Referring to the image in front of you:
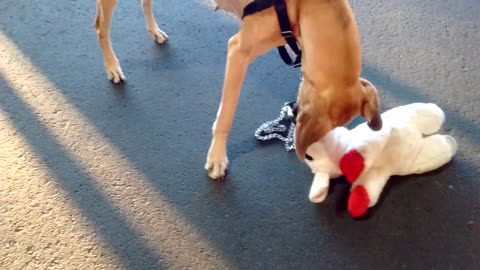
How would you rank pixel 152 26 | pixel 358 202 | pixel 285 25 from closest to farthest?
pixel 285 25
pixel 358 202
pixel 152 26

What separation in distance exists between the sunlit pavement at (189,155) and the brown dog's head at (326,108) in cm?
37

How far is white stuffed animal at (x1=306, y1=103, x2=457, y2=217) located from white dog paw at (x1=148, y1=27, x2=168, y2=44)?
87cm

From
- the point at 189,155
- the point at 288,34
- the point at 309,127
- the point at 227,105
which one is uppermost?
the point at 288,34

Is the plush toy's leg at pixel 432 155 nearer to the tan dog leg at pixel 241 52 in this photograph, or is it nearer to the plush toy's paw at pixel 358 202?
the plush toy's paw at pixel 358 202

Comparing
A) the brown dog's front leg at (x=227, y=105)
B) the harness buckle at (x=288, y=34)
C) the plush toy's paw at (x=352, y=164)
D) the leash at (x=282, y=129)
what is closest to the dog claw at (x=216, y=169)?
the brown dog's front leg at (x=227, y=105)

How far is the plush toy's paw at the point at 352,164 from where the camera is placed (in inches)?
74.4

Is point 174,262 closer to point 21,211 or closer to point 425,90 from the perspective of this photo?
point 21,211

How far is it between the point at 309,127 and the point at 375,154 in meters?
0.37

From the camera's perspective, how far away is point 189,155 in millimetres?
2096

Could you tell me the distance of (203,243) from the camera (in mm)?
1847

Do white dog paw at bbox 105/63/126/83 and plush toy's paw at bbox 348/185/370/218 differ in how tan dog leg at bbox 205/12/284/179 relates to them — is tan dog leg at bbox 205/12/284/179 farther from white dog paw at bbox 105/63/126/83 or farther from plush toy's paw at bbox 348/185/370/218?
white dog paw at bbox 105/63/126/83

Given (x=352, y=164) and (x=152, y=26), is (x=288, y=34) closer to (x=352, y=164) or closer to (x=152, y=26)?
(x=352, y=164)

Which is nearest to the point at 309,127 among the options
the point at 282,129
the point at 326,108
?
the point at 326,108

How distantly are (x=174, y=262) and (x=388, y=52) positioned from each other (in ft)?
4.02
